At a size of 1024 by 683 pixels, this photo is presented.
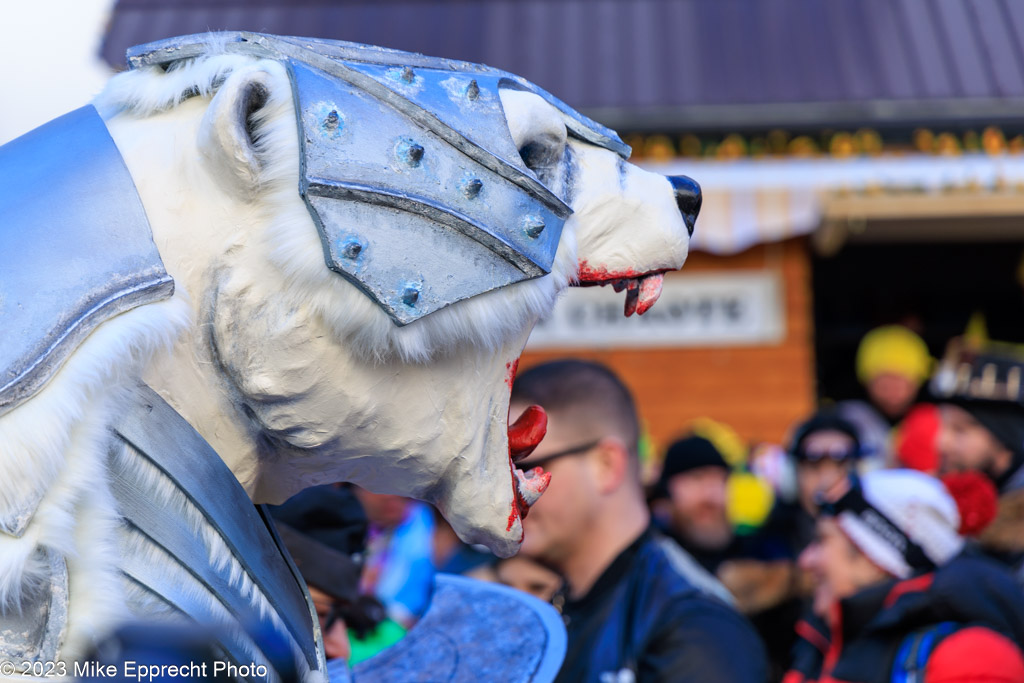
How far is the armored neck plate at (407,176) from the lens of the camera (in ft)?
4.07

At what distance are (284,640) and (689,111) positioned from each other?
19.2 feet

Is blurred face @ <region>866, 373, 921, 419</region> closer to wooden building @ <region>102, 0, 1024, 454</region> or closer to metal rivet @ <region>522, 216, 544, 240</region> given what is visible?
wooden building @ <region>102, 0, 1024, 454</region>

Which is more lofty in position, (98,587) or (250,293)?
(250,293)

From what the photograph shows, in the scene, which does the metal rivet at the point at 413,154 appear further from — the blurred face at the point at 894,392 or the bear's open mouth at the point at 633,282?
the blurred face at the point at 894,392

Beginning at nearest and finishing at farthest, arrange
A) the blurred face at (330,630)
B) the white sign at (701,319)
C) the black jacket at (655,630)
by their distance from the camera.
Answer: the blurred face at (330,630), the black jacket at (655,630), the white sign at (701,319)

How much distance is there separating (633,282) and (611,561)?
1.70 meters

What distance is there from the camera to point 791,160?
22.3ft

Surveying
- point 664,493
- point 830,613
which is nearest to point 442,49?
point 664,493

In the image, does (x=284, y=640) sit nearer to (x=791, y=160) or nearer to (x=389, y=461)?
(x=389, y=461)

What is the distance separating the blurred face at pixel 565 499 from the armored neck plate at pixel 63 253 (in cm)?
201

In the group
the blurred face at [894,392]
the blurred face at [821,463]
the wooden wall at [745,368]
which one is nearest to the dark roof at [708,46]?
the wooden wall at [745,368]

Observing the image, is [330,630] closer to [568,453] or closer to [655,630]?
[655,630]

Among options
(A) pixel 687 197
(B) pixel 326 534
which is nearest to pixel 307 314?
(A) pixel 687 197

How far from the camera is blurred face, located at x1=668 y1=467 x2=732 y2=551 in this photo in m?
4.93
